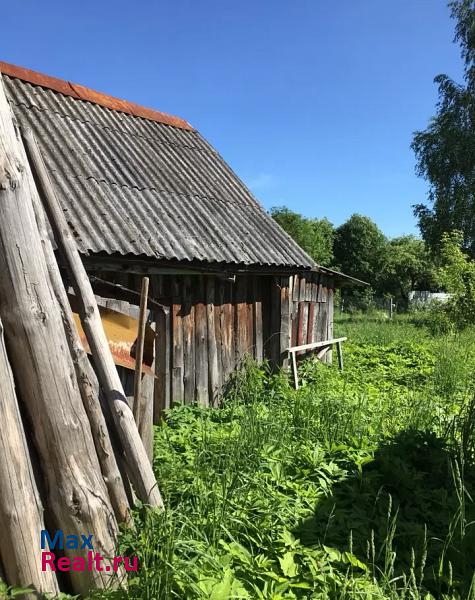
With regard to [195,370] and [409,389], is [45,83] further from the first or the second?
[409,389]

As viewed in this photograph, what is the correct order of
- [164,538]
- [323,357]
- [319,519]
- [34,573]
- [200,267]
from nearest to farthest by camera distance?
[34,573] → [164,538] → [319,519] → [200,267] → [323,357]

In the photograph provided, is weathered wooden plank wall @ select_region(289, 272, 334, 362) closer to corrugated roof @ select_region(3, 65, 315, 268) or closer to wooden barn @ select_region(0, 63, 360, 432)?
wooden barn @ select_region(0, 63, 360, 432)

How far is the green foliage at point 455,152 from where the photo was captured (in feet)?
67.2

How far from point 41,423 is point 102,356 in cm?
54

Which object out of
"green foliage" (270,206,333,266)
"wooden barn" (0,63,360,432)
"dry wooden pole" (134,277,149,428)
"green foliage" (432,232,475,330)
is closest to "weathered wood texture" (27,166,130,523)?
"dry wooden pole" (134,277,149,428)

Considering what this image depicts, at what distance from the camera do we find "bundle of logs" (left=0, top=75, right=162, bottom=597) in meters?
2.32

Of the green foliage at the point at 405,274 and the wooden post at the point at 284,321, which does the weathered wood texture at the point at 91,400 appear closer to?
the wooden post at the point at 284,321

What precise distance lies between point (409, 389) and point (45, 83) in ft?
25.0

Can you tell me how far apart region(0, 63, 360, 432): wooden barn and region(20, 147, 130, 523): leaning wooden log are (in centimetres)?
157

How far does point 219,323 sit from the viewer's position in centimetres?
669

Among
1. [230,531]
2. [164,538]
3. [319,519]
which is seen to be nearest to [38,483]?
[164,538]

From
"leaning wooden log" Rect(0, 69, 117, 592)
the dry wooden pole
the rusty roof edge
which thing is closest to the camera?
"leaning wooden log" Rect(0, 69, 117, 592)

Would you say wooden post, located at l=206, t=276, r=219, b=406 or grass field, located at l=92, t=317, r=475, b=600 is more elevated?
wooden post, located at l=206, t=276, r=219, b=406

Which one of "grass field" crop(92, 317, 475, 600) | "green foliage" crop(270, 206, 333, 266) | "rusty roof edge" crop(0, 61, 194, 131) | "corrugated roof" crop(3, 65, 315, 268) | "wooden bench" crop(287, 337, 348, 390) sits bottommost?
"grass field" crop(92, 317, 475, 600)
